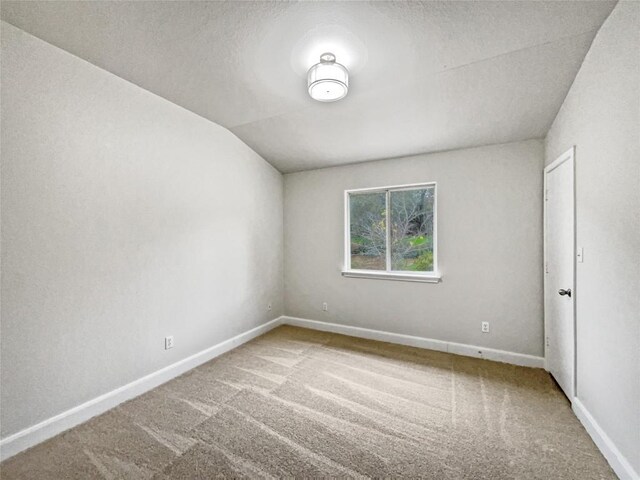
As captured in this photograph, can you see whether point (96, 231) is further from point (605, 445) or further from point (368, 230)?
point (605, 445)

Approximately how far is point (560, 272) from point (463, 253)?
0.87 m

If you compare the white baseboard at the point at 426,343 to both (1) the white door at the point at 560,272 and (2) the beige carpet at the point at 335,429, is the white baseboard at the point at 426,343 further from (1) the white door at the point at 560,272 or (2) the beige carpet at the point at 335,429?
(1) the white door at the point at 560,272

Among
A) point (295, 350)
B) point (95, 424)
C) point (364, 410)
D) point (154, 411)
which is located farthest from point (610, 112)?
point (95, 424)

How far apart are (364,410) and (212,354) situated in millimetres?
1764

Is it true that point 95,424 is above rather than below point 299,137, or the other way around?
below

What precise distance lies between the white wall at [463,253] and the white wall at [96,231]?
1463mm

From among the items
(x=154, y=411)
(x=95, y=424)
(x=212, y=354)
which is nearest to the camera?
(x=95, y=424)

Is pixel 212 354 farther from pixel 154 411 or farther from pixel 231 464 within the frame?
pixel 231 464

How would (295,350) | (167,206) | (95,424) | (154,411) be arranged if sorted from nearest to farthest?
(95,424) < (154,411) < (167,206) < (295,350)

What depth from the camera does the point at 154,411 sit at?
2.09 metres

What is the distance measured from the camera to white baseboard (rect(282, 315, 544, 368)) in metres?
2.79

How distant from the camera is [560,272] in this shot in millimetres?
2314

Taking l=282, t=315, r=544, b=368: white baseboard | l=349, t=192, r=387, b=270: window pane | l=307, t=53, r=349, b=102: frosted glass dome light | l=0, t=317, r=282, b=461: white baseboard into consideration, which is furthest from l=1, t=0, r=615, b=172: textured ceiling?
l=0, t=317, r=282, b=461: white baseboard

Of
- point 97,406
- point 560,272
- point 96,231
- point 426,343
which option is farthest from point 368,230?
point 97,406
